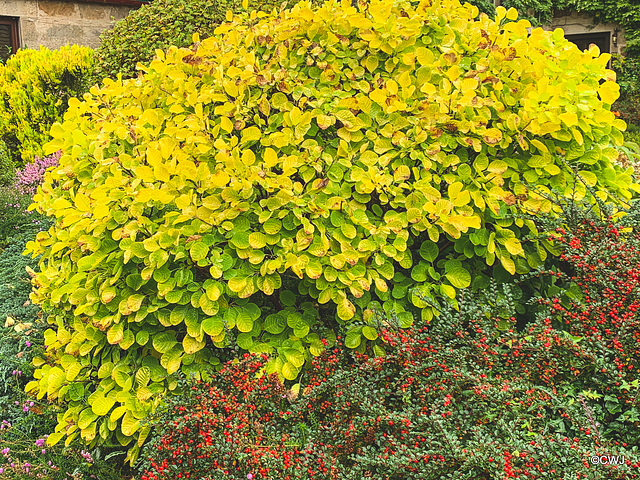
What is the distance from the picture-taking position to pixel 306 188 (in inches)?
92.3

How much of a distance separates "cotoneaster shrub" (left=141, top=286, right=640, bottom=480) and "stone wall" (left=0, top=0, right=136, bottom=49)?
314 inches

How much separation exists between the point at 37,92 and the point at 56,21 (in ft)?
9.63

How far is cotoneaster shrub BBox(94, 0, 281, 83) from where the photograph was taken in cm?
500

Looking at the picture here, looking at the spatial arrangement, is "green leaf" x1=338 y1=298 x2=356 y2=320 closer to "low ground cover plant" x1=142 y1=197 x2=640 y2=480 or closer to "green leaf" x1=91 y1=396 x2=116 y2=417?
"low ground cover plant" x1=142 y1=197 x2=640 y2=480

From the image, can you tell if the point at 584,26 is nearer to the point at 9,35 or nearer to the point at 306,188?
the point at 9,35

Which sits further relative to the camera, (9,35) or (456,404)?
(9,35)

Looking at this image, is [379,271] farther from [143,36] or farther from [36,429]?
[143,36]

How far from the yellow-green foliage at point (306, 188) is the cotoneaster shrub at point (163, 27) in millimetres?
2476

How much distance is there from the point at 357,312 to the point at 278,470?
0.72 metres

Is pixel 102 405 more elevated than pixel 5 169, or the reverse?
pixel 102 405

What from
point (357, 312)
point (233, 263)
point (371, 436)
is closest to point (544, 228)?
point (357, 312)

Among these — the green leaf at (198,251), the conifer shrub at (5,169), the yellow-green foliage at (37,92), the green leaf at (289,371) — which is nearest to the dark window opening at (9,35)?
the yellow-green foliage at (37,92)

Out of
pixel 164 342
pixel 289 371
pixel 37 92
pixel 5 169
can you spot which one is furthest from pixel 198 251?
pixel 37 92

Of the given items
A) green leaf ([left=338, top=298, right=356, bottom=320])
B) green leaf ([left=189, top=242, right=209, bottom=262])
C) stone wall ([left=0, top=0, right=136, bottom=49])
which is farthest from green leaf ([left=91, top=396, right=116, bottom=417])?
stone wall ([left=0, top=0, right=136, bottom=49])
